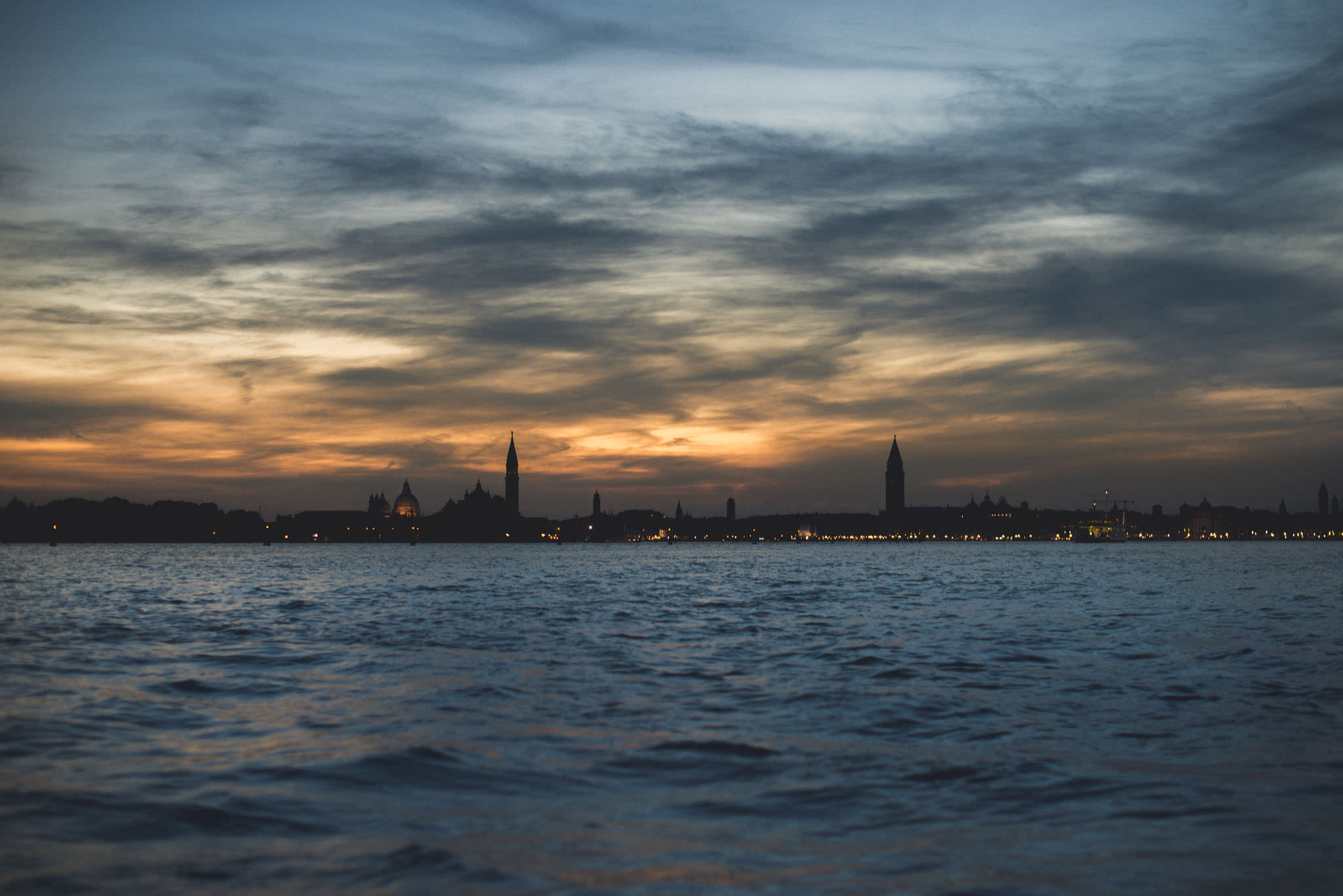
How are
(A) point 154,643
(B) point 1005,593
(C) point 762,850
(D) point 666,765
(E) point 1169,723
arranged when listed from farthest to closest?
(B) point 1005,593 → (A) point 154,643 → (E) point 1169,723 → (D) point 666,765 → (C) point 762,850

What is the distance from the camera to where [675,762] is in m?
14.5

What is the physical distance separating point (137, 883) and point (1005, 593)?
57304 mm

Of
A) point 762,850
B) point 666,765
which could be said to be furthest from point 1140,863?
point 666,765

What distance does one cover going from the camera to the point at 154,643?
31453mm

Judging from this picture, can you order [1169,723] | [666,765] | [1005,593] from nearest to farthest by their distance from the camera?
[666,765] → [1169,723] → [1005,593]

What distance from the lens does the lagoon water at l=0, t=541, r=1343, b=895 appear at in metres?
9.89

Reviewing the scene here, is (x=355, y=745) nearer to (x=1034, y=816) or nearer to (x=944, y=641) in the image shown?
(x=1034, y=816)

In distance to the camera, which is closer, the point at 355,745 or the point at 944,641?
the point at 355,745

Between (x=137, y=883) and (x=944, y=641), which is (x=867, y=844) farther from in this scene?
(x=944, y=641)

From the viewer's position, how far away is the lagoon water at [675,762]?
9.89 meters

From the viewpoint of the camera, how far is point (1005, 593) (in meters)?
61.1

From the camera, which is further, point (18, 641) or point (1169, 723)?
point (18, 641)

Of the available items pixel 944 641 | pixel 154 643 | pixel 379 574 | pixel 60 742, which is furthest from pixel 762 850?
pixel 379 574

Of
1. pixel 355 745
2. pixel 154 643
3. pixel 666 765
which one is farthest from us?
pixel 154 643
